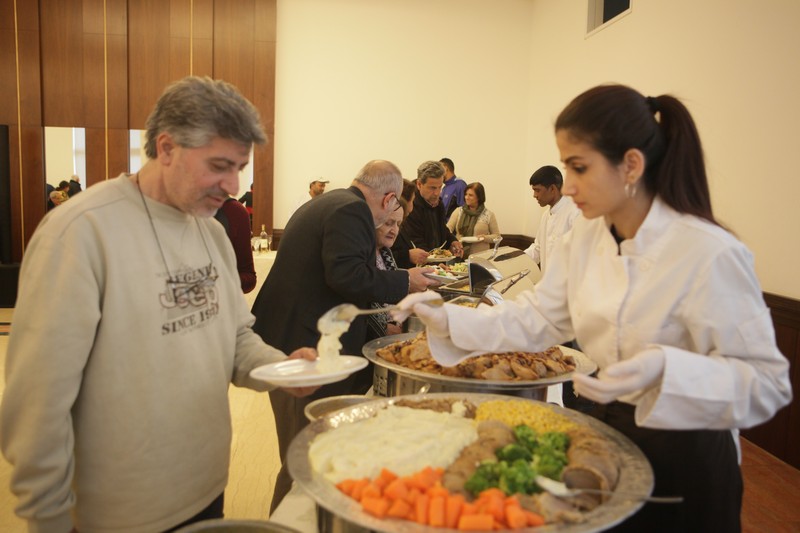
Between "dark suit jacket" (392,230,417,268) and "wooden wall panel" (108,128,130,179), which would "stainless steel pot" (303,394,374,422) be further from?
"wooden wall panel" (108,128,130,179)

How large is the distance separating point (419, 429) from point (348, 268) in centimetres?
91

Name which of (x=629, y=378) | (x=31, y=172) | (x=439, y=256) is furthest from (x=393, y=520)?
(x=31, y=172)

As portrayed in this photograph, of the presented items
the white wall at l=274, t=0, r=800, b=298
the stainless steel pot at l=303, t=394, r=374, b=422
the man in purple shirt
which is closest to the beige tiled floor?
the stainless steel pot at l=303, t=394, r=374, b=422

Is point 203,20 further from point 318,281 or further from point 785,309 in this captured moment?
point 785,309

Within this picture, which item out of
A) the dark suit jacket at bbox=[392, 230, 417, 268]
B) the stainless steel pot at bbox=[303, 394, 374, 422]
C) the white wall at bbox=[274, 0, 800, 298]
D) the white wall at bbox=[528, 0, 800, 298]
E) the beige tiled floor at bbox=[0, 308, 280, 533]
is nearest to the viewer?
the stainless steel pot at bbox=[303, 394, 374, 422]

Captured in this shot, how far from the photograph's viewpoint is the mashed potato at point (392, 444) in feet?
3.47

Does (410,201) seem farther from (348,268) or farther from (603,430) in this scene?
(603,430)

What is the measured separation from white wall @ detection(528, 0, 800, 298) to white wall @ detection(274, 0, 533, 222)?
2.96 meters

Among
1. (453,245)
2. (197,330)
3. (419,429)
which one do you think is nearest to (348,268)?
(197,330)

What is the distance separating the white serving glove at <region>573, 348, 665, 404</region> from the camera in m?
1.00

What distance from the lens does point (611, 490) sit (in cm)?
98

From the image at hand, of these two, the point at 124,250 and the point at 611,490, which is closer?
the point at 611,490


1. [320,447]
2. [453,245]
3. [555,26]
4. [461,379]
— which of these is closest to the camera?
[320,447]

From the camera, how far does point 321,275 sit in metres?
2.11
